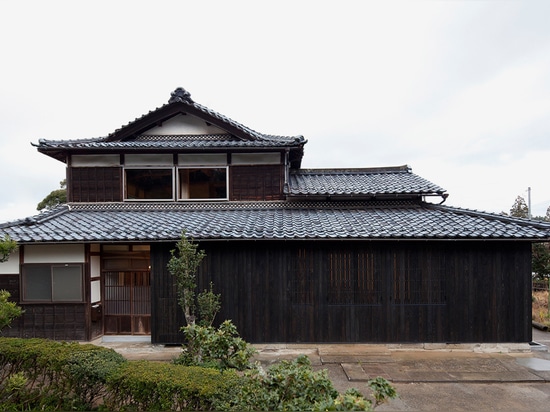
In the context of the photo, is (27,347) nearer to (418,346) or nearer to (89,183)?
(89,183)

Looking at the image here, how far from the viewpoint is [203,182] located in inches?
454

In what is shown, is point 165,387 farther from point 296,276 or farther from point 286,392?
point 296,276

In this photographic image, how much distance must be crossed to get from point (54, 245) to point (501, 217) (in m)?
13.6

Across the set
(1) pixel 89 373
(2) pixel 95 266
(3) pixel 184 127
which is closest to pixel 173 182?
(3) pixel 184 127

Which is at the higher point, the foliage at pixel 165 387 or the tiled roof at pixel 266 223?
the tiled roof at pixel 266 223

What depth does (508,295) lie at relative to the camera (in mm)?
8805

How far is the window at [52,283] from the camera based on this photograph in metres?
9.16

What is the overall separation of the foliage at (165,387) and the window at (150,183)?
7.43m

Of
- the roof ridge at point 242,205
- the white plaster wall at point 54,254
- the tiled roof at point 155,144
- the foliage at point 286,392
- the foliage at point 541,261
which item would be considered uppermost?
the tiled roof at point 155,144

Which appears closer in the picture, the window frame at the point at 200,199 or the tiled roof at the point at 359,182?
the tiled roof at the point at 359,182

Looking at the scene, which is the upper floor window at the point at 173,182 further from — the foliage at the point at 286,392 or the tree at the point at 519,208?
the tree at the point at 519,208

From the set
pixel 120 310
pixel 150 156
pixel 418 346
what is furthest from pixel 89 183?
pixel 418 346

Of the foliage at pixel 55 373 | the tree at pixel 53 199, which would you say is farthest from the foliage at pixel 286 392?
the tree at pixel 53 199

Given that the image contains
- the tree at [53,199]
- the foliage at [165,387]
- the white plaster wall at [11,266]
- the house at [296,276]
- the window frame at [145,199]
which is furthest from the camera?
the tree at [53,199]
